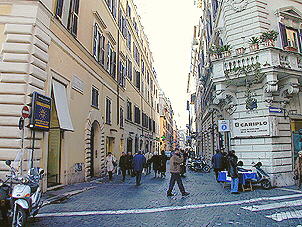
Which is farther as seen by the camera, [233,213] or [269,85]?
[269,85]

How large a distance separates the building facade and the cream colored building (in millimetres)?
7078

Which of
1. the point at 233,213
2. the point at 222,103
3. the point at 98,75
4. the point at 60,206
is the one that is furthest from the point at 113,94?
the point at 233,213

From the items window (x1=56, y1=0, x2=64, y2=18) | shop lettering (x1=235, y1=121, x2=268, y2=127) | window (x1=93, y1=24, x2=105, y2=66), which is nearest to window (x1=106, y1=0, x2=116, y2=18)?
window (x1=93, y1=24, x2=105, y2=66)


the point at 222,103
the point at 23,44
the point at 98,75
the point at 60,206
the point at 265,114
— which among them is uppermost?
the point at 98,75

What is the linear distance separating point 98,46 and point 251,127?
10604mm

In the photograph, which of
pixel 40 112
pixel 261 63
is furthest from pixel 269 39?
pixel 40 112

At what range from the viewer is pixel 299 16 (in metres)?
13.6

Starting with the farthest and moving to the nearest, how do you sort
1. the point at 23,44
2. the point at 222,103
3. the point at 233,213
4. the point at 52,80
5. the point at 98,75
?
the point at 98,75, the point at 222,103, the point at 52,80, the point at 23,44, the point at 233,213

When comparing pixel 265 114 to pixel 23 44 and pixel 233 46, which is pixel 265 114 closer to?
pixel 233 46

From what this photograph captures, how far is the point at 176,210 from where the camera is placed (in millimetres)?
7137

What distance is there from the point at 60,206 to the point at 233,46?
11.0 m

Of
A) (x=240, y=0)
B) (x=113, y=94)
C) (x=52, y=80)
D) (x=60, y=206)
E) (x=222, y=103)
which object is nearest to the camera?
(x=60, y=206)

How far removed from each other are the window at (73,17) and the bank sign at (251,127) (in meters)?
9.16

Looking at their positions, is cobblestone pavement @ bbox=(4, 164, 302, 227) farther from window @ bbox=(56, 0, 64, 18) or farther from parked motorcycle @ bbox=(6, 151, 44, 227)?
window @ bbox=(56, 0, 64, 18)
